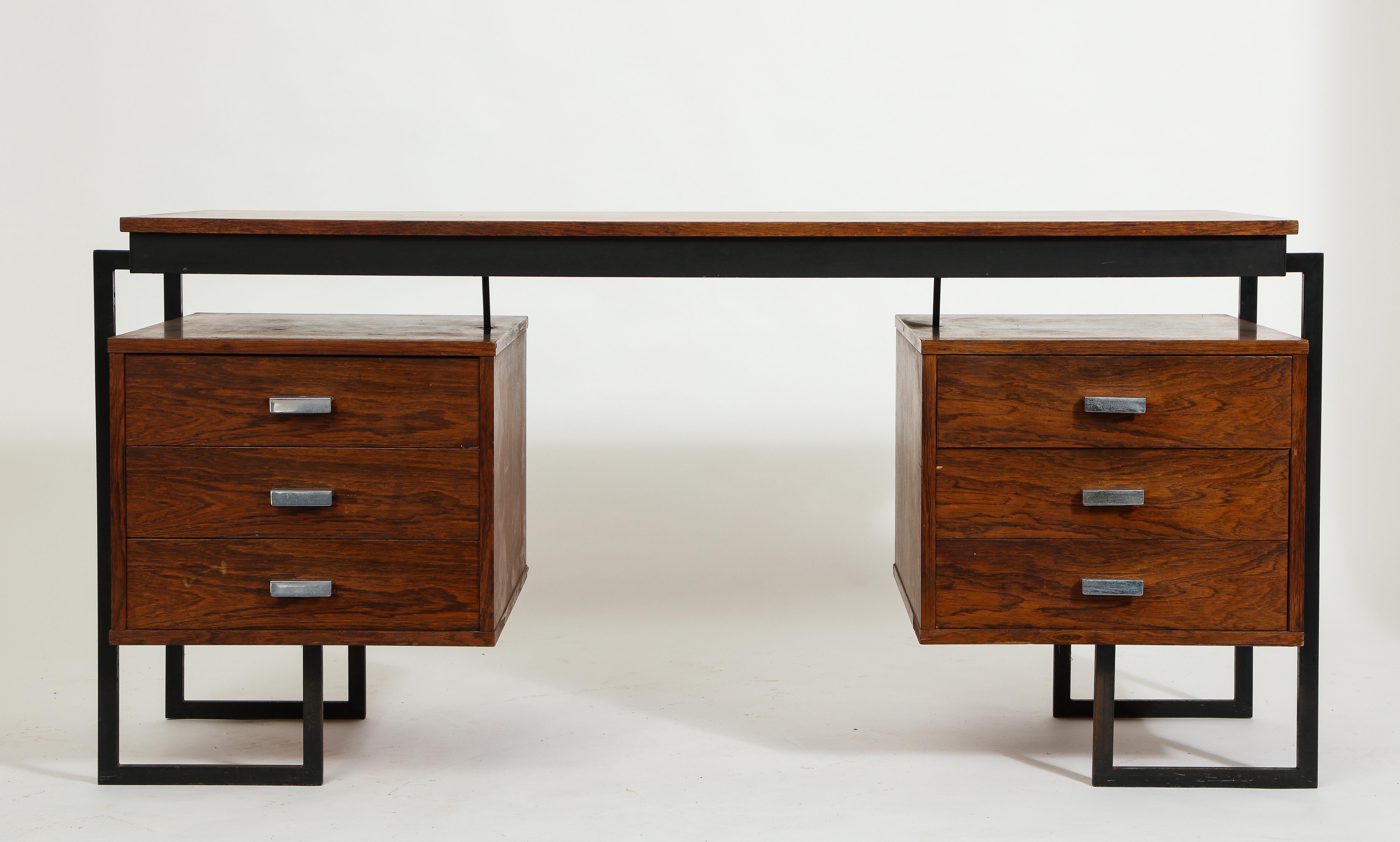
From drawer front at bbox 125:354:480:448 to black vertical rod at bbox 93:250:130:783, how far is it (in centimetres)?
5

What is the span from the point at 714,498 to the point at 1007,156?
4.31 feet

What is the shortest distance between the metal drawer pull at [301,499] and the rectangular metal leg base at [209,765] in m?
0.29

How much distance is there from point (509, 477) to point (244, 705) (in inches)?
32.2

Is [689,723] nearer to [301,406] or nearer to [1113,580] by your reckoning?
[1113,580]

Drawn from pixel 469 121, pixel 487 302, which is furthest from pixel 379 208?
pixel 487 302

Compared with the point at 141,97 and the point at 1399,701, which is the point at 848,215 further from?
the point at 141,97

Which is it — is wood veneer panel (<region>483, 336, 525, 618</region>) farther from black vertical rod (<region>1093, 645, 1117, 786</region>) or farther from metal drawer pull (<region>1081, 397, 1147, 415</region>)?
black vertical rod (<region>1093, 645, 1117, 786</region>)

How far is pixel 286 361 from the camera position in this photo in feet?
8.62

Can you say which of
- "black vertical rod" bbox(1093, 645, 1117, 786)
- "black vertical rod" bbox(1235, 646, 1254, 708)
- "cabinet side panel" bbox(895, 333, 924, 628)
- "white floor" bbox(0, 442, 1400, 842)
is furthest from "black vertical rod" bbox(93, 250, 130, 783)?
"black vertical rod" bbox(1235, 646, 1254, 708)

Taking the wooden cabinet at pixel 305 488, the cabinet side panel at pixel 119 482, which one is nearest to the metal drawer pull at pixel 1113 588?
the wooden cabinet at pixel 305 488

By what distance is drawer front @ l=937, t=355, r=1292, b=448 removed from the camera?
262 centimetres

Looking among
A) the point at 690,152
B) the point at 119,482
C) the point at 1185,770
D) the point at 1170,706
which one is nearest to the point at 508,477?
the point at 119,482

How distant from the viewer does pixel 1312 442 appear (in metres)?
2.66

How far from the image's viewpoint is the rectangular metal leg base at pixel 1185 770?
2.77 meters
